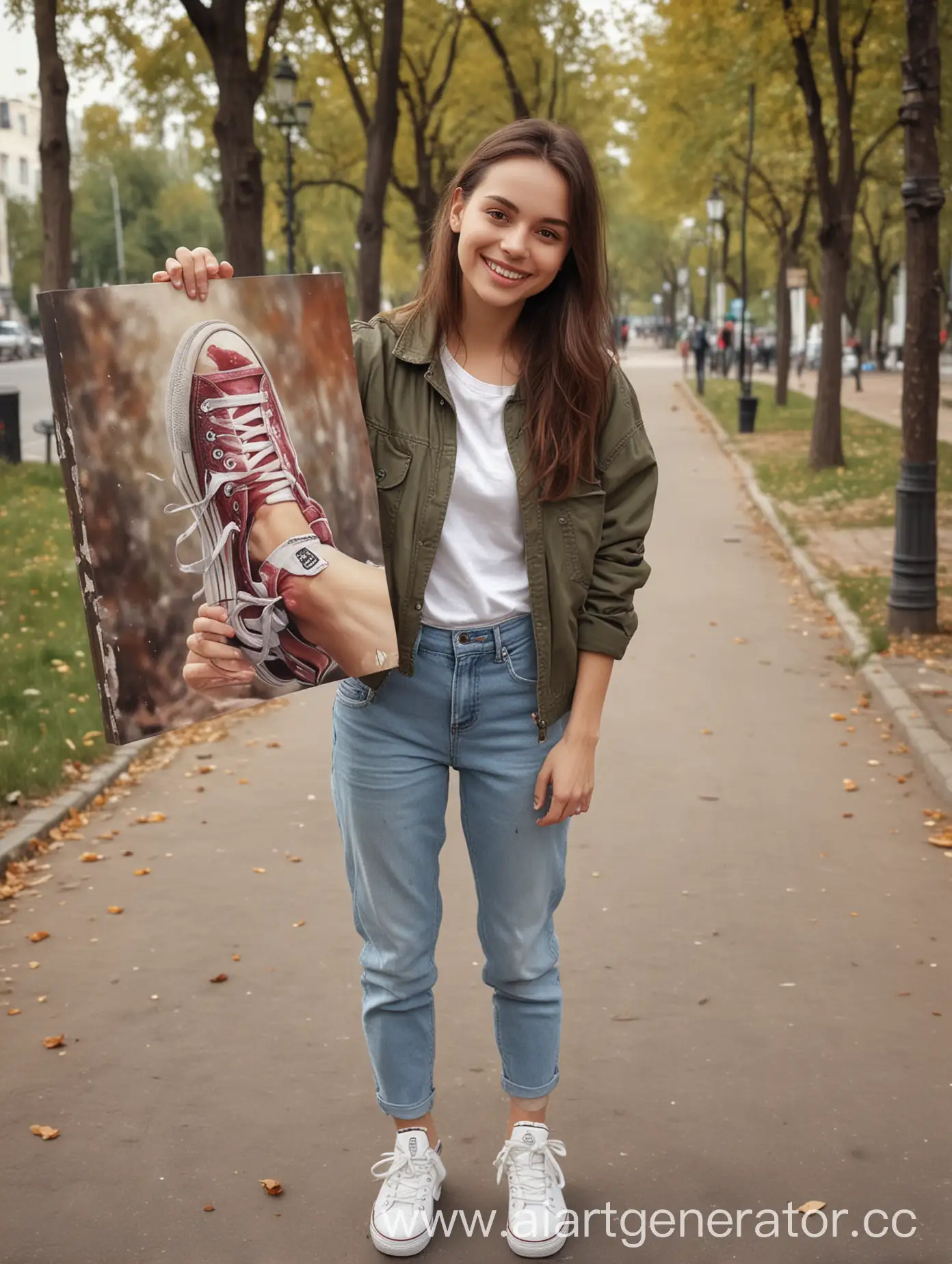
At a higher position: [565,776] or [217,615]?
[217,615]

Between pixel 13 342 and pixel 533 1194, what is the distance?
61.7 m

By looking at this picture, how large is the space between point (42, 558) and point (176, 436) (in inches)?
410

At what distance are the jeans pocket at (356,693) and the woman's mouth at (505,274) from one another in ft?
2.59

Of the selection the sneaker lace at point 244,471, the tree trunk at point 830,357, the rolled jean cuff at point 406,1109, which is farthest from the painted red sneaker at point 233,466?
the tree trunk at point 830,357

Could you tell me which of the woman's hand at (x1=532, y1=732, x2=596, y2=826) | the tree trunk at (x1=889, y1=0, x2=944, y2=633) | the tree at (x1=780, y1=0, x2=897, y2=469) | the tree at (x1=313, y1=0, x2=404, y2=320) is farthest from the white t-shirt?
the tree at (x1=313, y1=0, x2=404, y2=320)

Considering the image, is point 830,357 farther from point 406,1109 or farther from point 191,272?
point 191,272

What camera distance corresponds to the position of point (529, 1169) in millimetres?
3291

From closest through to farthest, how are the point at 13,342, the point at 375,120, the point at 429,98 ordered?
the point at 375,120
the point at 429,98
the point at 13,342

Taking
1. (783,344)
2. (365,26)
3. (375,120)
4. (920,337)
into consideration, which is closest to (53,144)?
(375,120)

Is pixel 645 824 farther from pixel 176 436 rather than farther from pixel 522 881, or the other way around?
pixel 176 436

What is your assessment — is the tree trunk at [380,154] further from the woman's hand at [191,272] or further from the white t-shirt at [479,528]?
the woman's hand at [191,272]

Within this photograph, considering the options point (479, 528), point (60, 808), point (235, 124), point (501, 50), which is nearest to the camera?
point (479, 528)

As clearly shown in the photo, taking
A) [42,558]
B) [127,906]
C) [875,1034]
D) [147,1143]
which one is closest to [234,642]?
[147,1143]

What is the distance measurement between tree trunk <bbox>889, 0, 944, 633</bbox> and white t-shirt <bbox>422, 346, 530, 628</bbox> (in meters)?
7.09
